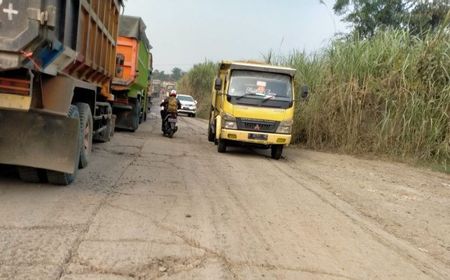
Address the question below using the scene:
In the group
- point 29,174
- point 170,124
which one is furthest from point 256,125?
point 29,174

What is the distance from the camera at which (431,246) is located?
632 cm

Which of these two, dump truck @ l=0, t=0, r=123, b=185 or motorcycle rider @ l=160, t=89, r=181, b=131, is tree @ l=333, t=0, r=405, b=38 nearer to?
motorcycle rider @ l=160, t=89, r=181, b=131

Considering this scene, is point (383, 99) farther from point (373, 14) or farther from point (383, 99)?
point (373, 14)

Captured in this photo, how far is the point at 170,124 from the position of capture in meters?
17.0

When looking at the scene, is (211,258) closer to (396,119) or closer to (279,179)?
(279,179)

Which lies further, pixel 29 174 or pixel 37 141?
pixel 29 174

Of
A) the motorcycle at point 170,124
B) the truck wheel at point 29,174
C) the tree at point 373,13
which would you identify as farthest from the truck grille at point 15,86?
the tree at point 373,13

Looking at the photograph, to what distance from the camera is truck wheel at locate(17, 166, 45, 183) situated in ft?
23.1

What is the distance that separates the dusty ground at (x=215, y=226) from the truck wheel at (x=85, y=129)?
0.22 m

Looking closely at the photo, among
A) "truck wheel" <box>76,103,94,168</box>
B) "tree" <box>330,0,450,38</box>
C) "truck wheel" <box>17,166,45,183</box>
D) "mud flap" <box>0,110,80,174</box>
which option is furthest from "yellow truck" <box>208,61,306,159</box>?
"tree" <box>330,0,450,38</box>

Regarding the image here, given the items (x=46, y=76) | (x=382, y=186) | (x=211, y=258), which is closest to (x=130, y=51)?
(x=382, y=186)

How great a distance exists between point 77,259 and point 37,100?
2632 millimetres

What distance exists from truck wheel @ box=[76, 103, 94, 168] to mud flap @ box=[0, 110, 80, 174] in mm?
1264

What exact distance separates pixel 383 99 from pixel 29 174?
36.1 ft
